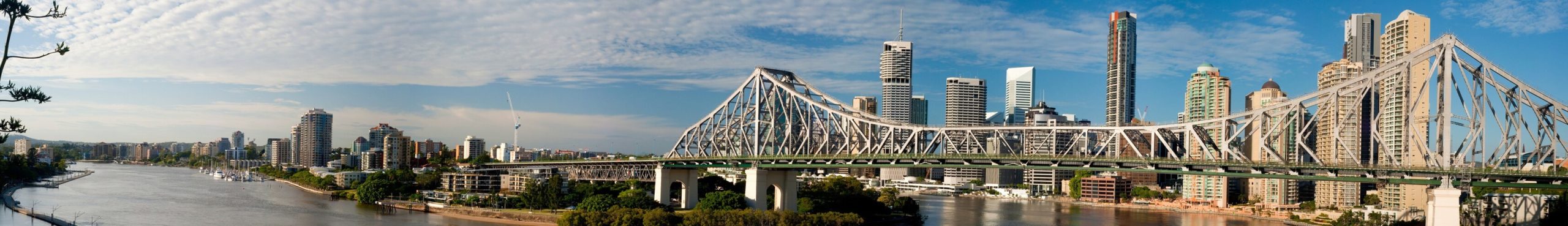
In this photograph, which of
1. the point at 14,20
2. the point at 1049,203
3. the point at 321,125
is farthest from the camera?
the point at 321,125

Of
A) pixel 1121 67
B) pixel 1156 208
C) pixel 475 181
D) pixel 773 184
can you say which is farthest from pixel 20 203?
pixel 1121 67

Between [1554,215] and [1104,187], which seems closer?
[1554,215]

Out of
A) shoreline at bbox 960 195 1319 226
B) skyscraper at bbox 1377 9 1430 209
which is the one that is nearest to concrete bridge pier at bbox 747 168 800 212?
skyscraper at bbox 1377 9 1430 209

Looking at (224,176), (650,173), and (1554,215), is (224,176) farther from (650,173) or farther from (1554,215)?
(1554,215)

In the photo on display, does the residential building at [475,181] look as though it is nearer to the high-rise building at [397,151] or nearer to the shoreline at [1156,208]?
the shoreline at [1156,208]

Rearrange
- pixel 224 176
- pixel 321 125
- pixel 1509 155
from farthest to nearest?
pixel 321 125
pixel 224 176
pixel 1509 155

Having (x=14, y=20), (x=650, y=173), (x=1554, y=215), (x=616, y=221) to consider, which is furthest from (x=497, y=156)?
(x=14, y=20)

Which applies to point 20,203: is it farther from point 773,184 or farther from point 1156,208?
point 1156,208
